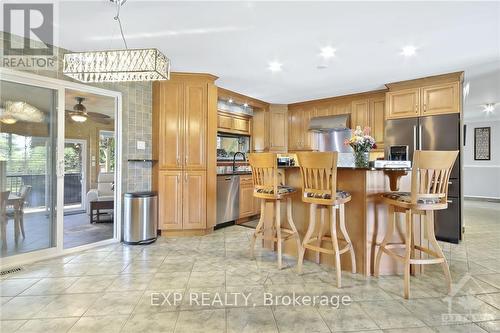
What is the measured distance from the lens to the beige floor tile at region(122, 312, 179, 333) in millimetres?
1696

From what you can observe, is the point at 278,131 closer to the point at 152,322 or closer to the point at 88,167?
the point at 88,167

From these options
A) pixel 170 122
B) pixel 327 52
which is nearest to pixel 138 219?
pixel 170 122

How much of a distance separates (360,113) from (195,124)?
10.0ft

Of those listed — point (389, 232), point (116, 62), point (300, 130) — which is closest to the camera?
point (116, 62)

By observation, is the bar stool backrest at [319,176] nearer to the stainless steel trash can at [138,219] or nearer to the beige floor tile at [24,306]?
the stainless steel trash can at [138,219]

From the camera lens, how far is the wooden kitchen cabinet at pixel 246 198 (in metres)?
4.77

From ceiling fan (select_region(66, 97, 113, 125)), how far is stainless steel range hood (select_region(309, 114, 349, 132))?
12.3ft

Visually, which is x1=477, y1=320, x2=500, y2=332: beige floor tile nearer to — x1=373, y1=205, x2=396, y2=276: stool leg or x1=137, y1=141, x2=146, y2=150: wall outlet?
x1=373, y1=205, x2=396, y2=276: stool leg

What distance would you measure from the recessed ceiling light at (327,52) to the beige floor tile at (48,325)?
342 cm

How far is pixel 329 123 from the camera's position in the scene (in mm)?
5062

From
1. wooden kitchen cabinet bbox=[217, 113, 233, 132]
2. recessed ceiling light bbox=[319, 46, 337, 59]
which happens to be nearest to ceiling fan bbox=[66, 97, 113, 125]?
wooden kitchen cabinet bbox=[217, 113, 233, 132]

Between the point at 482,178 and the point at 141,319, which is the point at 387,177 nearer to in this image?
the point at 141,319

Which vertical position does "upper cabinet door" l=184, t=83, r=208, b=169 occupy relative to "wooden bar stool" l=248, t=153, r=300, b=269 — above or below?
above

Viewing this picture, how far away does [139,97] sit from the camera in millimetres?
3818
